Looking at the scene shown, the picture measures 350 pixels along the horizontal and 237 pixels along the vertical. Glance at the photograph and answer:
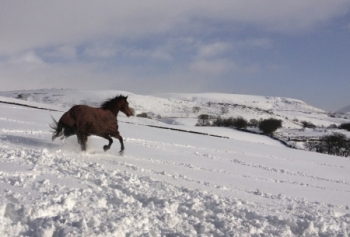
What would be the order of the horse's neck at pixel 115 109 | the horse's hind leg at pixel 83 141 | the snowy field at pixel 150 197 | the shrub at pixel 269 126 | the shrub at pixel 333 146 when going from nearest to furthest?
the snowy field at pixel 150 197
the horse's hind leg at pixel 83 141
the horse's neck at pixel 115 109
the shrub at pixel 333 146
the shrub at pixel 269 126

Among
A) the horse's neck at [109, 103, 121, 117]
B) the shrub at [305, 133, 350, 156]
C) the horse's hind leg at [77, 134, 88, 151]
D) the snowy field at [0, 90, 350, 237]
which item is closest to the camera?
the snowy field at [0, 90, 350, 237]

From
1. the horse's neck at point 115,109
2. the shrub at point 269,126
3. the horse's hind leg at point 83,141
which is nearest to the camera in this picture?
the horse's hind leg at point 83,141

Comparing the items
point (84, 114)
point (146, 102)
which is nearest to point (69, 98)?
point (146, 102)

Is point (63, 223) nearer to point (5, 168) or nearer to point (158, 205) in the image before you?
point (158, 205)

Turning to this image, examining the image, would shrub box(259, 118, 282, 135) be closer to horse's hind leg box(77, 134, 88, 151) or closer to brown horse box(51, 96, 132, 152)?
brown horse box(51, 96, 132, 152)

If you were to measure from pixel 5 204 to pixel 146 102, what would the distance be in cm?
8044

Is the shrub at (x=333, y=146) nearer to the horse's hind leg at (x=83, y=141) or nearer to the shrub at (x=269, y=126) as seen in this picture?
the shrub at (x=269, y=126)

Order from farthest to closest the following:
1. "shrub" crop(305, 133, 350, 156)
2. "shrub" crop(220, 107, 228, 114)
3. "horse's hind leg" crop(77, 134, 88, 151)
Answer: "shrub" crop(220, 107, 228, 114)
"shrub" crop(305, 133, 350, 156)
"horse's hind leg" crop(77, 134, 88, 151)

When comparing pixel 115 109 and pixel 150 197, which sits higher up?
pixel 115 109

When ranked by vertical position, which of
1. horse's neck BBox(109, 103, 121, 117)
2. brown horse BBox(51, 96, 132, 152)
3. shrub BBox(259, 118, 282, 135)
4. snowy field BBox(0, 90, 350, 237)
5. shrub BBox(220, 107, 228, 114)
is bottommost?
snowy field BBox(0, 90, 350, 237)

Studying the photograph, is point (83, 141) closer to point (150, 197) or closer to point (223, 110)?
point (150, 197)

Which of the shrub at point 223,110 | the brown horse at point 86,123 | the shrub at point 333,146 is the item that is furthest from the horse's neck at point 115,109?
the shrub at point 223,110

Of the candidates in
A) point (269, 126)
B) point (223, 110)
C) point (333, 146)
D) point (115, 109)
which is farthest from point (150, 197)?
point (223, 110)

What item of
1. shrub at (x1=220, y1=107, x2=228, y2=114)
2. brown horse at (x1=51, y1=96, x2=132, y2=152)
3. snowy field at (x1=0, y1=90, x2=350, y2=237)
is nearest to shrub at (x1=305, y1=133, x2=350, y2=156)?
snowy field at (x1=0, y1=90, x2=350, y2=237)
